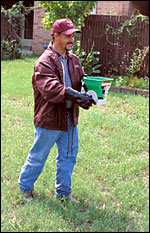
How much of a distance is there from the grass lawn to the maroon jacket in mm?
925

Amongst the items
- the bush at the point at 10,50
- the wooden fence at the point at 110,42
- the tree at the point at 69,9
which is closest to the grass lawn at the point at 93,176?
the wooden fence at the point at 110,42

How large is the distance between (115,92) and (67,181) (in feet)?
16.9

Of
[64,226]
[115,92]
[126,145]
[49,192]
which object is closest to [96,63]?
[115,92]

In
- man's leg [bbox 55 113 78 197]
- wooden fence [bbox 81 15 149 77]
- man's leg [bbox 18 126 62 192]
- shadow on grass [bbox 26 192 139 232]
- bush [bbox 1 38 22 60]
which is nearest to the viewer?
shadow on grass [bbox 26 192 139 232]

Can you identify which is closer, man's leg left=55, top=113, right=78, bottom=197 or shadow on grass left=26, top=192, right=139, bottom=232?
shadow on grass left=26, top=192, right=139, bottom=232

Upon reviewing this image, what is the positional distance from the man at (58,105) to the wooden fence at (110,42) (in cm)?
617

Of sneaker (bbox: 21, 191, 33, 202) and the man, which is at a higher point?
the man

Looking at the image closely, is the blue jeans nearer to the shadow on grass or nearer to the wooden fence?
the shadow on grass

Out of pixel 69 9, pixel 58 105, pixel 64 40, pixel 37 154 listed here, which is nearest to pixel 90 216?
pixel 37 154

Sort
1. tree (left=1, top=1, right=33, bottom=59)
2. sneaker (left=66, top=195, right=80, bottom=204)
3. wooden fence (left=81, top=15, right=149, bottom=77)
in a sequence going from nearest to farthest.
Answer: sneaker (left=66, top=195, right=80, bottom=204) < wooden fence (left=81, top=15, right=149, bottom=77) < tree (left=1, top=1, right=33, bottom=59)

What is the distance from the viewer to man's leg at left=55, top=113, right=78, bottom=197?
3451 millimetres

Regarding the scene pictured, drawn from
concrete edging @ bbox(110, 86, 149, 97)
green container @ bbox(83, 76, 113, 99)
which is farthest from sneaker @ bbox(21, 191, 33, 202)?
concrete edging @ bbox(110, 86, 149, 97)

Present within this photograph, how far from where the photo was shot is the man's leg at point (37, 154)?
333 cm

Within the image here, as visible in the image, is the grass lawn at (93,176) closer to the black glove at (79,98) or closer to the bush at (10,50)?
the black glove at (79,98)
